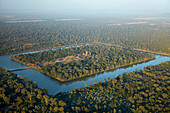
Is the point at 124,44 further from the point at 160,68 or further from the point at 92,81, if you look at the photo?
the point at 92,81

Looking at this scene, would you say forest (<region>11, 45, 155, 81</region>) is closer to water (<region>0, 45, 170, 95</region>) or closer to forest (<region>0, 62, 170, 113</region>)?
water (<region>0, 45, 170, 95</region>)

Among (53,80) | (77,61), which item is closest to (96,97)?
(53,80)

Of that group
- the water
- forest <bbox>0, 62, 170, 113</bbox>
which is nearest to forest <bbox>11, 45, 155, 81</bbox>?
the water

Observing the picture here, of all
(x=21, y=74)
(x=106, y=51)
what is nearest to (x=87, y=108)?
(x=21, y=74)

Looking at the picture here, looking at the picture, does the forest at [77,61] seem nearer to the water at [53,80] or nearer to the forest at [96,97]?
the water at [53,80]

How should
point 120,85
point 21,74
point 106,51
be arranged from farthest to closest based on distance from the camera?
point 106,51 < point 21,74 < point 120,85

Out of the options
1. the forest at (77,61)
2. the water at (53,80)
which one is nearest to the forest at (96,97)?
the water at (53,80)
